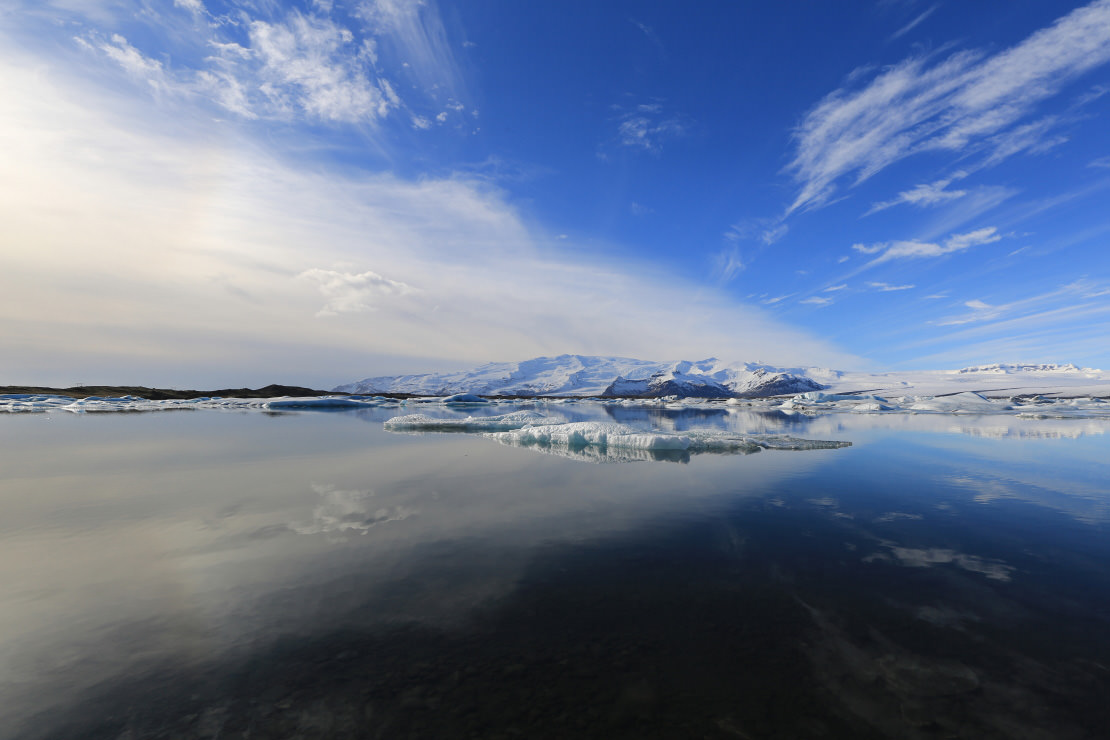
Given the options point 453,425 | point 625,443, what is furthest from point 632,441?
point 453,425

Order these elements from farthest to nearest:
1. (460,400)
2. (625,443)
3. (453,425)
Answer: (460,400) < (453,425) < (625,443)

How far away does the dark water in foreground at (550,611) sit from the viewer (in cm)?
333

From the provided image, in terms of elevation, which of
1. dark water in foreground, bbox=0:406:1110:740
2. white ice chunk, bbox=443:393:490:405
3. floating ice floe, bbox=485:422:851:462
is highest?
white ice chunk, bbox=443:393:490:405

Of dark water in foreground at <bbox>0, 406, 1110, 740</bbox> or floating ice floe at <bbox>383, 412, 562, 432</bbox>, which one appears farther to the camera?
floating ice floe at <bbox>383, 412, 562, 432</bbox>

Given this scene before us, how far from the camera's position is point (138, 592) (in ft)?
17.1

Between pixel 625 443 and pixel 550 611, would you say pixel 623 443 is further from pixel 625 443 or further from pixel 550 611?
pixel 550 611

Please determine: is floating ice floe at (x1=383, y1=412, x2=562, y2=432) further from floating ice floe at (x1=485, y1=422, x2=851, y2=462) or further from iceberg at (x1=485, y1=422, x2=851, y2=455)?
iceberg at (x1=485, y1=422, x2=851, y2=455)

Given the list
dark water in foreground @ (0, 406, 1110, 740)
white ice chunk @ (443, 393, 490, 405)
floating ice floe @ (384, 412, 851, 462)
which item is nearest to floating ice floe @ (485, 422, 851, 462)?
floating ice floe @ (384, 412, 851, 462)

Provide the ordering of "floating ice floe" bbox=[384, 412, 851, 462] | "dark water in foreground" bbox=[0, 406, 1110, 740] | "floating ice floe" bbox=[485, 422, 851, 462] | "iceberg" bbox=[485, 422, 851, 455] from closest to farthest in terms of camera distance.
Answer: "dark water in foreground" bbox=[0, 406, 1110, 740] < "floating ice floe" bbox=[485, 422, 851, 462] < "floating ice floe" bbox=[384, 412, 851, 462] < "iceberg" bbox=[485, 422, 851, 455]

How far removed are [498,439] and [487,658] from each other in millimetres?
15924

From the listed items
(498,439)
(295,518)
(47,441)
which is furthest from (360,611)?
(47,441)

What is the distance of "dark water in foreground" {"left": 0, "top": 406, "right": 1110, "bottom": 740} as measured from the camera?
10.9 ft

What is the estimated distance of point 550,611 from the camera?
4797 millimetres

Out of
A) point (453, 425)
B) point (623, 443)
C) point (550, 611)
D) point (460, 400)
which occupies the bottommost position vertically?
point (550, 611)
